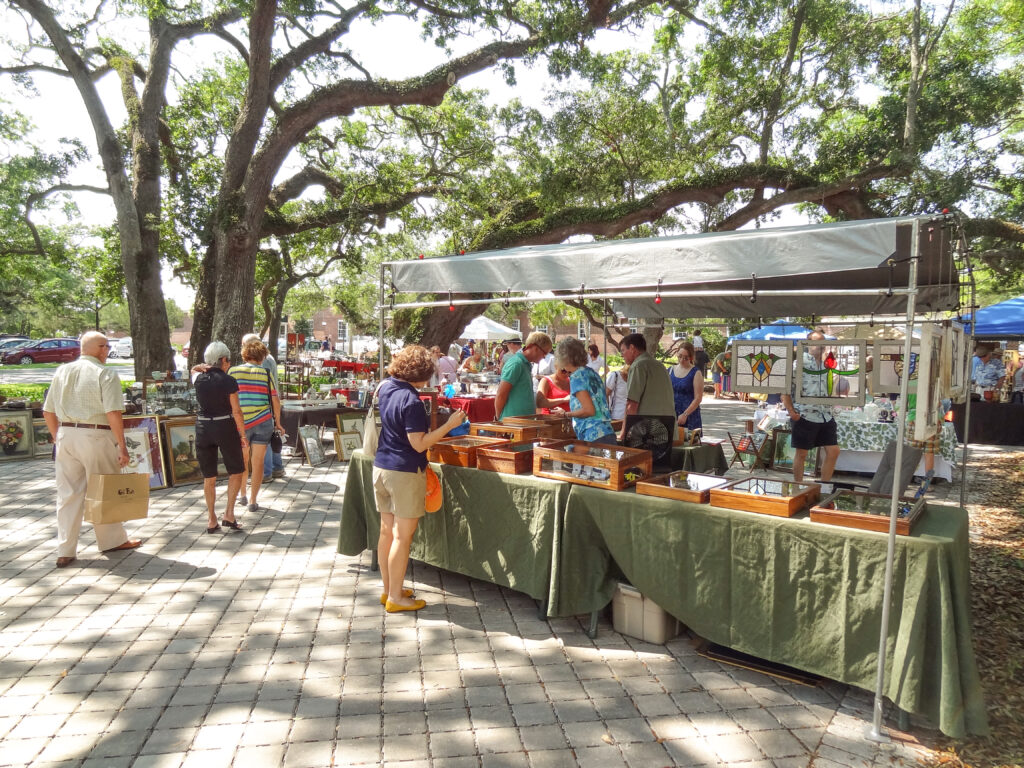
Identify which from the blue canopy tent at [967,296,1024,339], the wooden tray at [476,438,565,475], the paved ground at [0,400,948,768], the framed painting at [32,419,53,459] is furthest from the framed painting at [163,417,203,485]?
the blue canopy tent at [967,296,1024,339]

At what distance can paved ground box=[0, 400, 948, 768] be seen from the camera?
265cm

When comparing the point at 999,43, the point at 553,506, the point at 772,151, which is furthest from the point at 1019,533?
the point at 999,43

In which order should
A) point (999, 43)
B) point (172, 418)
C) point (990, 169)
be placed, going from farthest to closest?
point (999, 43), point (990, 169), point (172, 418)

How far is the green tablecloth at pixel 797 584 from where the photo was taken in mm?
2680

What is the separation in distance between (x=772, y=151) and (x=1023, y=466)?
27.6 feet

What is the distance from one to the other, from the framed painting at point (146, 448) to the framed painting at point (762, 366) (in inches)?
251

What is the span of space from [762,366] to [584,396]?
5.05 ft

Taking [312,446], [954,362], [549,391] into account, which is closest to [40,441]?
[312,446]

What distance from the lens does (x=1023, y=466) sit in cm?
906

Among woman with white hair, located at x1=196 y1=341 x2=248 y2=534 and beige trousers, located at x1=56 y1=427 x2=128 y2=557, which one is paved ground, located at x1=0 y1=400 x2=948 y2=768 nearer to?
beige trousers, located at x1=56 y1=427 x2=128 y2=557

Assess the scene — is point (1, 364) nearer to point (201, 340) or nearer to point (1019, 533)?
point (201, 340)

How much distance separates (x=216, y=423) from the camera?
544cm

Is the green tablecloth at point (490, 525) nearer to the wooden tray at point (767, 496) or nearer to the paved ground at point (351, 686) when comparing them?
the paved ground at point (351, 686)

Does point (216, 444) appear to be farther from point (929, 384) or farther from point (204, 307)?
point (204, 307)
